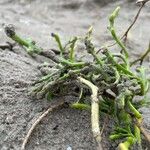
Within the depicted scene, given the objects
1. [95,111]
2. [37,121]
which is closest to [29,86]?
[37,121]

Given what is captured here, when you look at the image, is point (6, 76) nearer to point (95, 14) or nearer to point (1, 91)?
point (1, 91)

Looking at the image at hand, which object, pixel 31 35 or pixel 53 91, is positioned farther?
pixel 31 35

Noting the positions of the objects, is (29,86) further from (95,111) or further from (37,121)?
(95,111)

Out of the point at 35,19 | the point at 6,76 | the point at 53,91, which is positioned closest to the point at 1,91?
the point at 6,76

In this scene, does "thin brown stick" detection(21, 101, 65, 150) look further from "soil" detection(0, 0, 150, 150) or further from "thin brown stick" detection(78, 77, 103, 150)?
"thin brown stick" detection(78, 77, 103, 150)

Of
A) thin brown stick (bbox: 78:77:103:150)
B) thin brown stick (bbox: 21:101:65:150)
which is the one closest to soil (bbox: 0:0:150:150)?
thin brown stick (bbox: 21:101:65:150)

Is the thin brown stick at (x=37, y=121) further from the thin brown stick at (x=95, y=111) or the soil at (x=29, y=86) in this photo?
the thin brown stick at (x=95, y=111)
